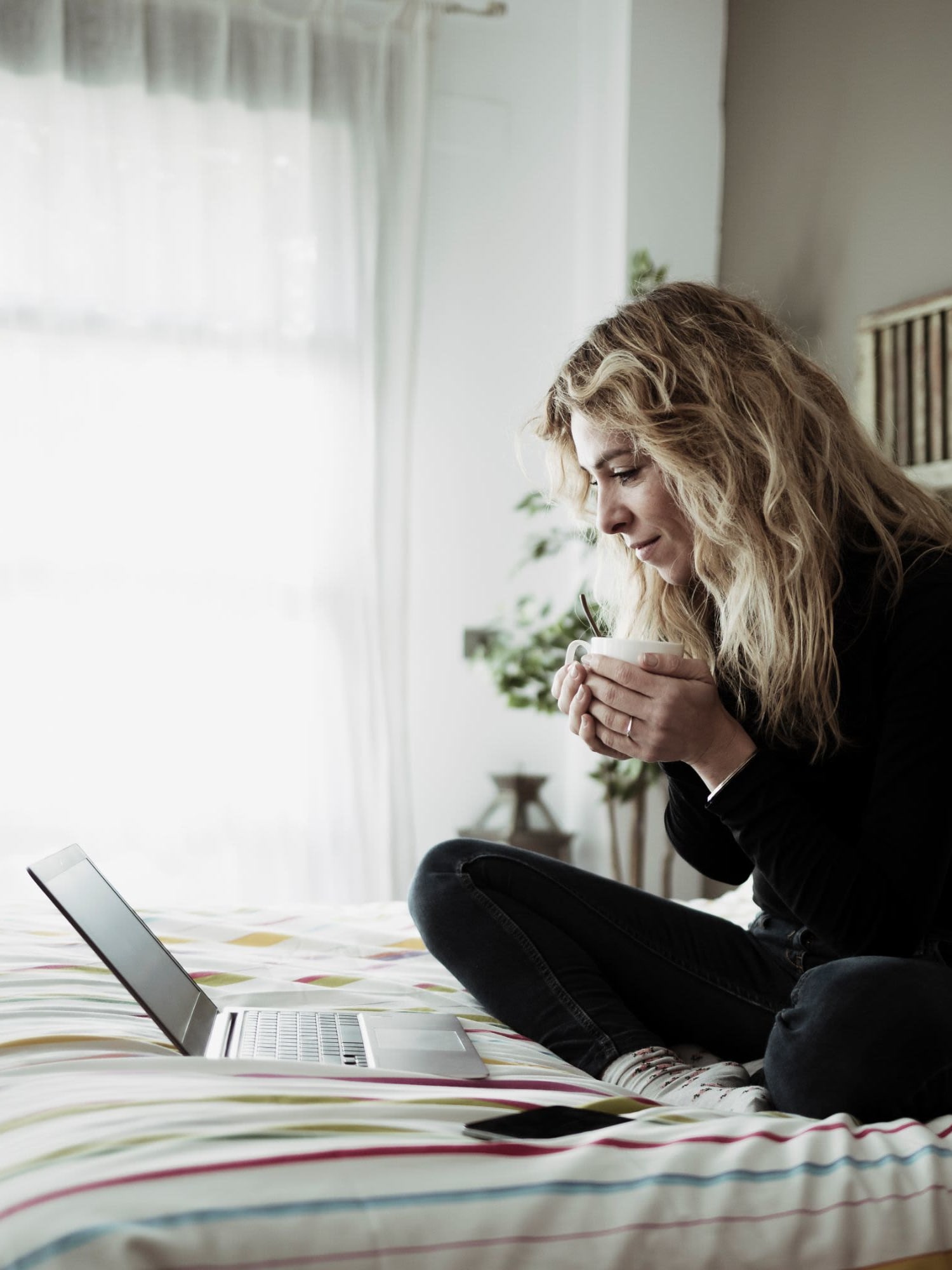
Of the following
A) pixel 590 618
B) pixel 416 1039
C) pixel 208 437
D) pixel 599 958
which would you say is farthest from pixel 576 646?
pixel 208 437

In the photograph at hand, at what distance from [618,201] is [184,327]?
1.24 metres

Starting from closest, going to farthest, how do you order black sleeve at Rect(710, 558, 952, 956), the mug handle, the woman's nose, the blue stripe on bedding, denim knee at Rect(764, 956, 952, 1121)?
1. the blue stripe on bedding
2. denim knee at Rect(764, 956, 952, 1121)
3. black sleeve at Rect(710, 558, 952, 956)
4. the mug handle
5. the woman's nose

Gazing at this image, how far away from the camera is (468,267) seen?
3486 millimetres

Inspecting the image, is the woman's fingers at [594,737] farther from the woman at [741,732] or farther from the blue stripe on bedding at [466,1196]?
the blue stripe on bedding at [466,1196]

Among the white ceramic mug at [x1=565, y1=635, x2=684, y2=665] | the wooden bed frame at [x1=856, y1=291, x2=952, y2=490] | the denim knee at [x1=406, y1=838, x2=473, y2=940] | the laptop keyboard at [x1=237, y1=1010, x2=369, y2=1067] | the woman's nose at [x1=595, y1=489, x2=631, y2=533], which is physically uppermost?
the wooden bed frame at [x1=856, y1=291, x2=952, y2=490]

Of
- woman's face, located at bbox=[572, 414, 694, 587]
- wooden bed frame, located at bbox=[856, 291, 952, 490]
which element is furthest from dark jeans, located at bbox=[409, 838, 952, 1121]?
wooden bed frame, located at bbox=[856, 291, 952, 490]

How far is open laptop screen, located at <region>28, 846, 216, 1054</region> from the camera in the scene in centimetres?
91

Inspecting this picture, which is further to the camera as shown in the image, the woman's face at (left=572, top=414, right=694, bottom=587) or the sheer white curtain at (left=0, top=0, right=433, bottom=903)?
the sheer white curtain at (left=0, top=0, right=433, bottom=903)

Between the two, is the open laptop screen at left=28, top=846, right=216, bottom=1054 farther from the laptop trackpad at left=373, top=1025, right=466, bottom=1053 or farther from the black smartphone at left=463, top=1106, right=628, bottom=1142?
the black smartphone at left=463, top=1106, right=628, bottom=1142

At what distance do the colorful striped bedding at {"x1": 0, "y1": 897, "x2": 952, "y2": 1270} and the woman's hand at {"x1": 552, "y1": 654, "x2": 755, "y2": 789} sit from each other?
0.33 m

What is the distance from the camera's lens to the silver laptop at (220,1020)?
93 cm

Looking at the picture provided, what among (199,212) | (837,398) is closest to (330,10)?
(199,212)

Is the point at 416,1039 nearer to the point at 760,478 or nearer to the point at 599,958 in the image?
the point at 599,958

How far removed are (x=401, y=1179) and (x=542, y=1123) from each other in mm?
134
